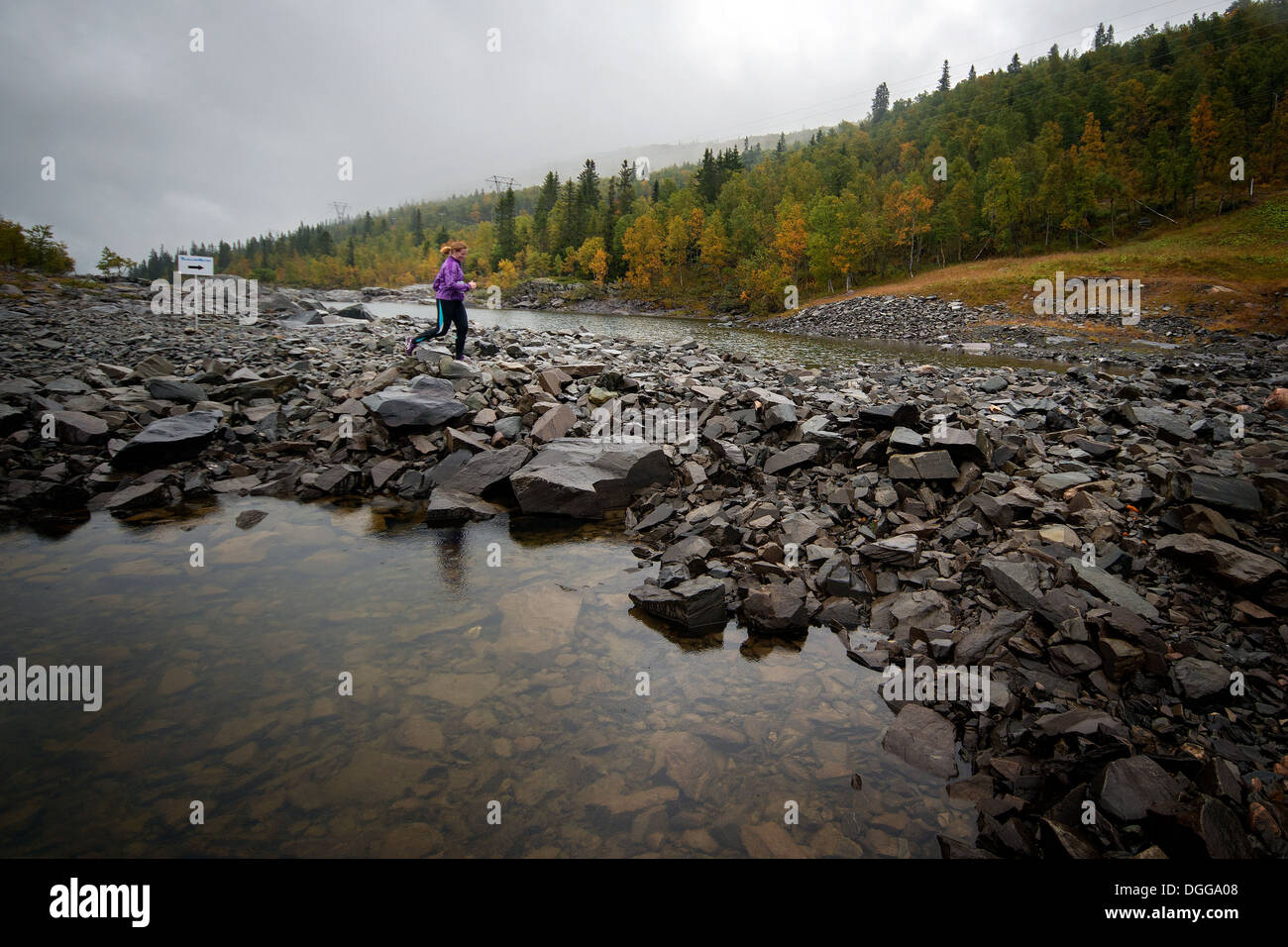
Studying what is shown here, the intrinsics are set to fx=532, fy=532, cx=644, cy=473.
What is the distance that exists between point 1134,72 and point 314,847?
16983cm

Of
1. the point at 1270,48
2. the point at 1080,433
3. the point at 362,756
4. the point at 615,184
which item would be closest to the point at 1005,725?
the point at 362,756

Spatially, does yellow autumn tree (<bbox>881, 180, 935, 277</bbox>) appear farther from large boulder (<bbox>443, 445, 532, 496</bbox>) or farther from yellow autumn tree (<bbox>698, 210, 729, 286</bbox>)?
large boulder (<bbox>443, 445, 532, 496</bbox>)

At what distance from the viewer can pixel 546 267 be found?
121 metres

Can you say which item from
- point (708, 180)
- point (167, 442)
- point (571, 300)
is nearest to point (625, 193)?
point (708, 180)

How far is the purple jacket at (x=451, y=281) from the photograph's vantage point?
14.5 meters

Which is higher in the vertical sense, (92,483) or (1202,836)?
(92,483)

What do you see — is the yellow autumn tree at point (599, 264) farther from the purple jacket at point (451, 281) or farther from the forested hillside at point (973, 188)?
the purple jacket at point (451, 281)

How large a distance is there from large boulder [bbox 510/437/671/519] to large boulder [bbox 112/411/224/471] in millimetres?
6273

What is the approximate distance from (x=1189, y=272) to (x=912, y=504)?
59.1 meters

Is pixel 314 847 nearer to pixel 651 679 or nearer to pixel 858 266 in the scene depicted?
pixel 651 679

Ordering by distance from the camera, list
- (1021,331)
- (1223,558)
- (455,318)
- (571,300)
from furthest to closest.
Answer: (571,300) < (1021,331) < (455,318) < (1223,558)

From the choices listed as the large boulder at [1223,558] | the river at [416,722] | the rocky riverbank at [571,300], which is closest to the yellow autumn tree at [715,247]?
the rocky riverbank at [571,300]

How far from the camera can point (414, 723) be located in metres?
4.61

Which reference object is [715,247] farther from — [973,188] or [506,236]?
[506,236]
